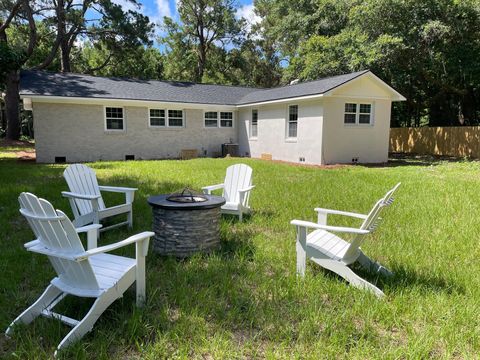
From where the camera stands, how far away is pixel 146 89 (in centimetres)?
1836

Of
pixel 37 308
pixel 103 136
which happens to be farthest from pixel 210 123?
pixel 37 308

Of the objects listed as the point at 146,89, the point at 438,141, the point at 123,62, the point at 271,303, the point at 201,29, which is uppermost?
the point at 201,29

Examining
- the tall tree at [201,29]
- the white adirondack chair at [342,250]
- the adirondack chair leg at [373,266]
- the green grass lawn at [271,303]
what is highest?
the tall tree at [201,29]

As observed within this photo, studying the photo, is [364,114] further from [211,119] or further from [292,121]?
[211,119]

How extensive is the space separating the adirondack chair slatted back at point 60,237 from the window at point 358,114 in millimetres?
14193

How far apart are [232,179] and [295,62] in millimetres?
20223

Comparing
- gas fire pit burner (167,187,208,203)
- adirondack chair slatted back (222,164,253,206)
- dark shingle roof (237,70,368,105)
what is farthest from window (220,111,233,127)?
gas fire pit burner (167,187,208,203)

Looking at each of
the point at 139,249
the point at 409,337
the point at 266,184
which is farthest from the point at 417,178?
the point at 139,249

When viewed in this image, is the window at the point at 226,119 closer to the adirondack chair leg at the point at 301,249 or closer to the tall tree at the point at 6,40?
the tall tree at the point at 6,40

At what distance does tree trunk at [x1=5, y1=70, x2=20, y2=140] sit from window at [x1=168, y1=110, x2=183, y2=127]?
11118 mm

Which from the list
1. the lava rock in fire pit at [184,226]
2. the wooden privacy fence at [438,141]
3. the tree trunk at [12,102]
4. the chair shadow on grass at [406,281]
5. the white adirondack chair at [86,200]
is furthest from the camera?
the tree trunk at [12,102]

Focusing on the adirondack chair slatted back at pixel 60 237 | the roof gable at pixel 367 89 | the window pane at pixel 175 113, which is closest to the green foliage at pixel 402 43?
the roof gable at pixel 367 89

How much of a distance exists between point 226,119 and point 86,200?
1513 centimetres

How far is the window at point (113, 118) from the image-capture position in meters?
16.4
